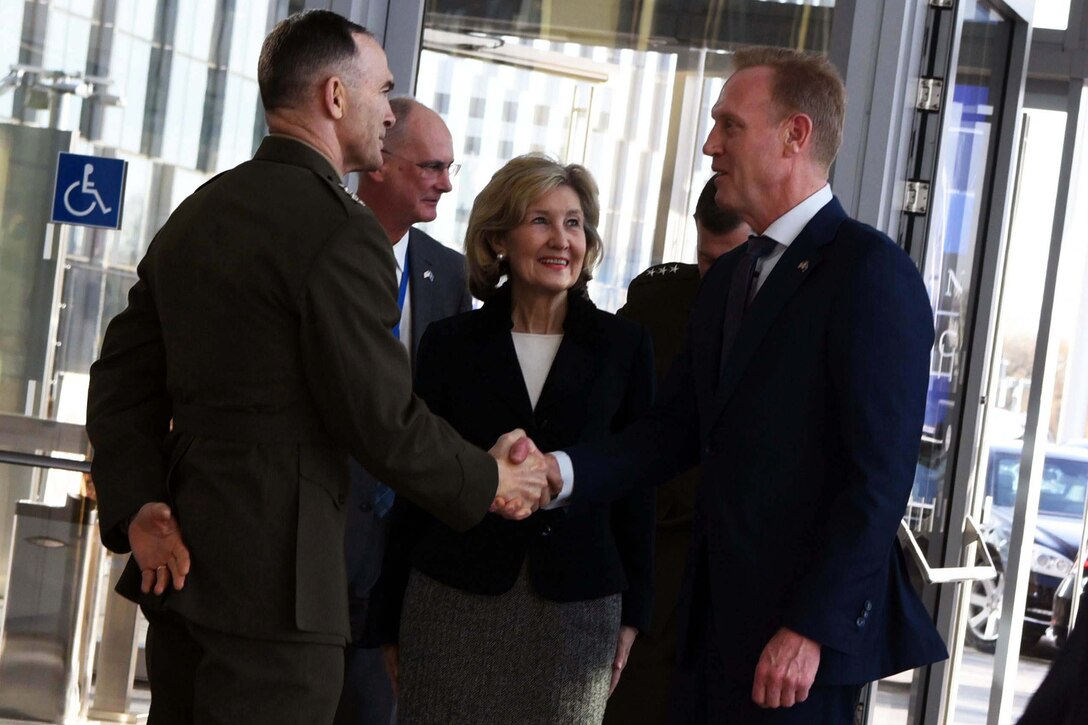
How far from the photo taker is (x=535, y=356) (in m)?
2.71

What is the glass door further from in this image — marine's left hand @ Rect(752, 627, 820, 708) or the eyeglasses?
marine's left hand @ Rect(752, 627, 820, 708)

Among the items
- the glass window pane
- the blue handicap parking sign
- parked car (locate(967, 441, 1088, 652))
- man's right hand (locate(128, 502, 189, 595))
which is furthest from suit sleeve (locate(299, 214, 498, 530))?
parked car (locate(967, 441, 1088, 652))

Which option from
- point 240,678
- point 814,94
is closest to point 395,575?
point 240,678

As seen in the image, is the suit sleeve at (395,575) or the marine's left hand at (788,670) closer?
the marine's left hand at (788,670)

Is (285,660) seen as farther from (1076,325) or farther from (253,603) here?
(1076,325)

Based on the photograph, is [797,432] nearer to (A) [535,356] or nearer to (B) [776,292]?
(B) [776,292]

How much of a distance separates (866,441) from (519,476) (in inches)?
24.8

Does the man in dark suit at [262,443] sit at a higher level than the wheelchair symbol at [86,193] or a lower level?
lower

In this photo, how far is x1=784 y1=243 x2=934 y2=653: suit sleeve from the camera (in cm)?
205

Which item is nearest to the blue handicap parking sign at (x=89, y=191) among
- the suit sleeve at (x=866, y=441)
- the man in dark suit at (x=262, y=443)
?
the man in dark suit at (x=262, y=443)

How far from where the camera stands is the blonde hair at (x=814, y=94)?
235 cm

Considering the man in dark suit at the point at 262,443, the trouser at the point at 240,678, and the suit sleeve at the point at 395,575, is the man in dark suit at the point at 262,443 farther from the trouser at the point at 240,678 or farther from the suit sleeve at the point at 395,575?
the suit sleeve at the point at 395,575

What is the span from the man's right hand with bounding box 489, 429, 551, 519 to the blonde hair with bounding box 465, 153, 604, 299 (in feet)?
1.25

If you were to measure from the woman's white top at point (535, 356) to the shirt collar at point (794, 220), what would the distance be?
550mm
